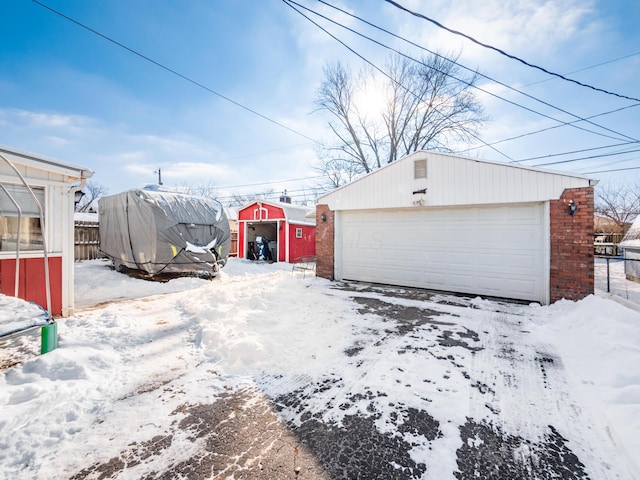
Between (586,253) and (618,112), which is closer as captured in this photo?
(586,253)

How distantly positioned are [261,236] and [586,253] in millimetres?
14619

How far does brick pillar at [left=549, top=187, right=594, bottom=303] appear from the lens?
553cm

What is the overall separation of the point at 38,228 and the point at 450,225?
8425 millimetres

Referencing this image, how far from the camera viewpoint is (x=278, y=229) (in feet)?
49.4

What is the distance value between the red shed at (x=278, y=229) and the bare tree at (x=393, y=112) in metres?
6.77

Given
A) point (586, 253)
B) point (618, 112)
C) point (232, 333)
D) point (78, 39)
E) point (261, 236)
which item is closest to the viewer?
point (232, 333)

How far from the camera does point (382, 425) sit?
2195 mm

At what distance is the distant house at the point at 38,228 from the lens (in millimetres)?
4293

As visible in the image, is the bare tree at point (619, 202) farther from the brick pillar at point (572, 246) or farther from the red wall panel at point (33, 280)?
the red wall panel at point (33, 280)

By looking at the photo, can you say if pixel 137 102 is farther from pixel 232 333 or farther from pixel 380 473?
pixel 380 473

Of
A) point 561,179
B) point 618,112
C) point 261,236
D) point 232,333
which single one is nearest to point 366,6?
point 561,179

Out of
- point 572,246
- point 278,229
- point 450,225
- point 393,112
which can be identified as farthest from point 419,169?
point 393,112

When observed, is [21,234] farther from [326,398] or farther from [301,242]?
[301,242]

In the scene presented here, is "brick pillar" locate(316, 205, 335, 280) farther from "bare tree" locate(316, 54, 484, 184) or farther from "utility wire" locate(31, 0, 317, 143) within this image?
"bare tree" locate(316, 54, 484, 184)
